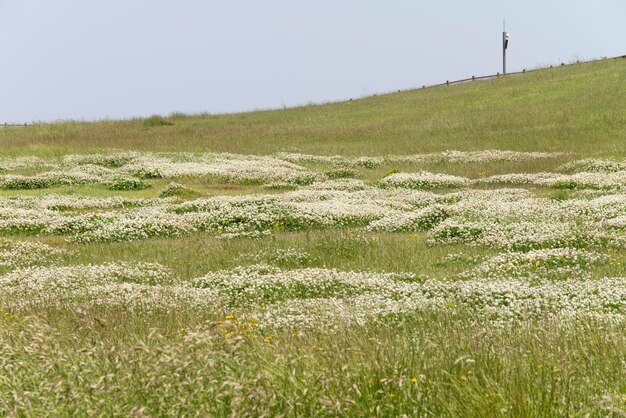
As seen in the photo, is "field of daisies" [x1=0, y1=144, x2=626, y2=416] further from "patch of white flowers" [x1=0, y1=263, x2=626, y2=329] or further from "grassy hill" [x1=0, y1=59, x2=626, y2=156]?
"grassy hill" [x1=0, y1=59, x2=626, y2=156]

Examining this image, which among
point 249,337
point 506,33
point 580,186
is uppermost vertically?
point 506,33

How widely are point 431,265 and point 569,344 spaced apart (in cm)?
969

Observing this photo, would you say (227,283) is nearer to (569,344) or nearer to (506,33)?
(569,344)

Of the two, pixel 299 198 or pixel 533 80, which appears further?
pixel 533 80

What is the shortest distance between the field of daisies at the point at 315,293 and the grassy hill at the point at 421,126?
14420 millimetres

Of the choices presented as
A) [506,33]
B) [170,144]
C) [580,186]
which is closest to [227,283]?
[580,186]

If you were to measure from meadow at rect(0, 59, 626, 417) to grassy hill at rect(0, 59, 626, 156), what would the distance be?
79 centimetres

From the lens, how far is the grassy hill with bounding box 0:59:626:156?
5450 centimetres

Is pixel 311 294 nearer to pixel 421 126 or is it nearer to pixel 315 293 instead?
pixel 315 293

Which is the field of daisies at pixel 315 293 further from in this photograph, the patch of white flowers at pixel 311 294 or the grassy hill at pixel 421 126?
the grassy hill at pixel 421 126

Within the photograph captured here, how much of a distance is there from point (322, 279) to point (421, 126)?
172 feet

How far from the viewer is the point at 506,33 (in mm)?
104812

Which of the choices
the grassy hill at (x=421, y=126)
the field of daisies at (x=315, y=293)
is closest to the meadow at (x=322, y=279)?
the field of daisies at (x=315, y=293)

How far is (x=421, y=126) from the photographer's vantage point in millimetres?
65375
